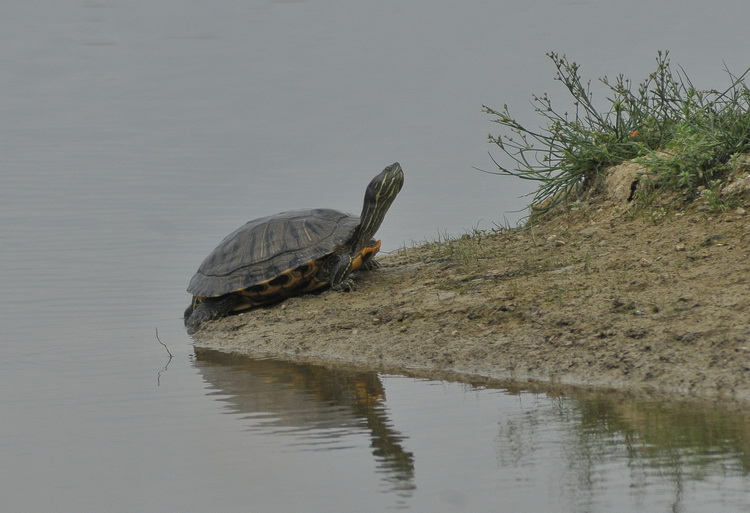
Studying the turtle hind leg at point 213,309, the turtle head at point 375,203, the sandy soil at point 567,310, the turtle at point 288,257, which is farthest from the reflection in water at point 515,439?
the turtle head at point 375,203

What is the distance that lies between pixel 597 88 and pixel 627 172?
836cm

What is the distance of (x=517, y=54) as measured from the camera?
2384 cm

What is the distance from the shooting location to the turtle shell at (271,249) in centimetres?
909

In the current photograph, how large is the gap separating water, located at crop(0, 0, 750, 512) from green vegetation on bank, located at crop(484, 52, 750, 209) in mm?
2666

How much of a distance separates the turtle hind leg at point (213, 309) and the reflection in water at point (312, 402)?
3.03 feet

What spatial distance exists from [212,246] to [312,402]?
6263mm

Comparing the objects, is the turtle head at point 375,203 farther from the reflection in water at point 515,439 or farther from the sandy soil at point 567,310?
the reflection in water at point 515,439

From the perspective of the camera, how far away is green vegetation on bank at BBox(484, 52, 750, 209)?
8477 millimetres

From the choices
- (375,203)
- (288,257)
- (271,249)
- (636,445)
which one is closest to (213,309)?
(271,249)

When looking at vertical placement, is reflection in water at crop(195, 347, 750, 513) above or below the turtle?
below

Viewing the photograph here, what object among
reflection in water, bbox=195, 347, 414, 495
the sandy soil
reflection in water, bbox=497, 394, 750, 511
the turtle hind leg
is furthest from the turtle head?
reflection in water, bbox=497, 394, 750, 511

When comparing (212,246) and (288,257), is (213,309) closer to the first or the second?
(288,257)

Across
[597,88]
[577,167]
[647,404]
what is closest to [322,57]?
[597,88]

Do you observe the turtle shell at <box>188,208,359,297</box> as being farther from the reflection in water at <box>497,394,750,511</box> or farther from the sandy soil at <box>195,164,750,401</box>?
the reflection in water at <box>497,394,750,511</box>
